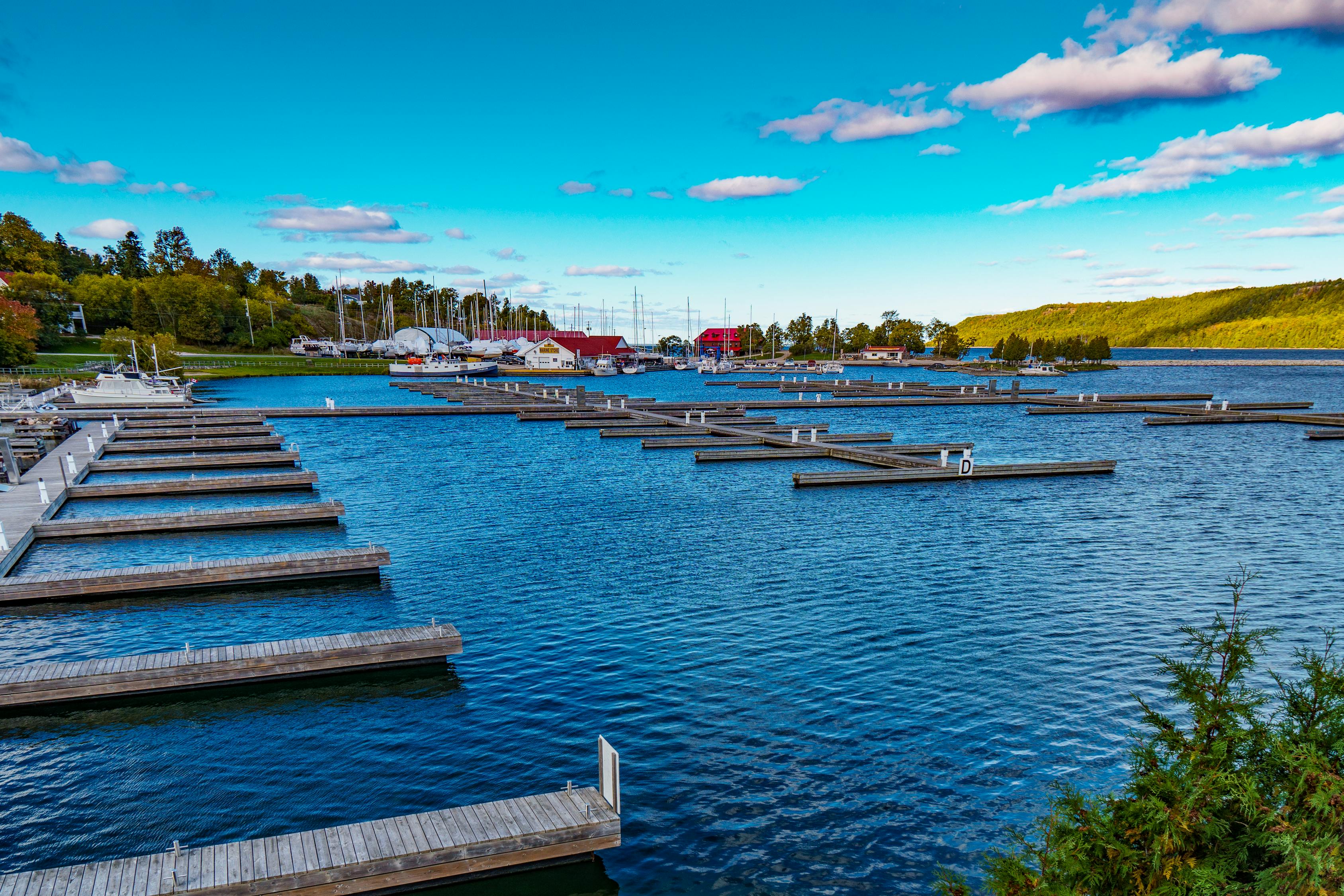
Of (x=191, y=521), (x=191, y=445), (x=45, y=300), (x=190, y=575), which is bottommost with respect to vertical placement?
(x=190, y=575)

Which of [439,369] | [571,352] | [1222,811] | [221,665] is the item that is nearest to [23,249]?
[439,369]

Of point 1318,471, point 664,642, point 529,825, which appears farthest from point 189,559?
point 1318,471

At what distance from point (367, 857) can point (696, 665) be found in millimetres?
9346

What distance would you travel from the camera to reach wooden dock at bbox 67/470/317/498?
1414 inches

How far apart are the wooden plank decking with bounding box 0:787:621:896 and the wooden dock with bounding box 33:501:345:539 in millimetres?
23125

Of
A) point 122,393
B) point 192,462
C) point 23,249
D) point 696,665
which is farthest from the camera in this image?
point 23,249

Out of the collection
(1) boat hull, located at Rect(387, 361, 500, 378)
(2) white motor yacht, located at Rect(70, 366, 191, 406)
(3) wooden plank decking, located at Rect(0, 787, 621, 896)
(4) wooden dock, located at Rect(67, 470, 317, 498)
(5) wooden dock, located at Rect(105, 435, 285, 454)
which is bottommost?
(3) wooden plank decking, located at Rect(0, 787, 621, 896)

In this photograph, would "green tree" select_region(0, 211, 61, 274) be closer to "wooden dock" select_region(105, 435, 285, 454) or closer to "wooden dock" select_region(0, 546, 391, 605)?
"wooden dock" select_region(105, 435, 285, 454)

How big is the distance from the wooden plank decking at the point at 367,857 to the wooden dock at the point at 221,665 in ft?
21.0

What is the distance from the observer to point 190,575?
22844 millimetres

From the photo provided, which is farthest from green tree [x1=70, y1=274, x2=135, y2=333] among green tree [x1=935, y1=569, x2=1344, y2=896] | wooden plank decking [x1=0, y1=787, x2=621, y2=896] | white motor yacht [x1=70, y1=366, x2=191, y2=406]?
green tree [x1=935, y1=569, x2=1344, y2=896]

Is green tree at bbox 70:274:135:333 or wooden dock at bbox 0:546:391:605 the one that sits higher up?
green tree at bbox 70:274:135:333

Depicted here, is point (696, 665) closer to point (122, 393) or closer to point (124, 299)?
point (122, 393)

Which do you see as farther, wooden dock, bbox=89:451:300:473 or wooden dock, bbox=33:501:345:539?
wooden dock, bbox=89:451:300:473
